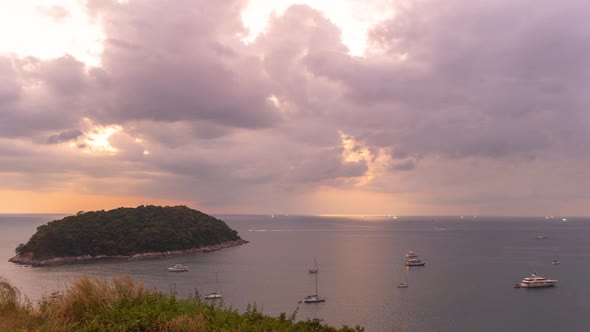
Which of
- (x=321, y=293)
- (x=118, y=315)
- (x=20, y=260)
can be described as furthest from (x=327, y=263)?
(x=118, y=315)

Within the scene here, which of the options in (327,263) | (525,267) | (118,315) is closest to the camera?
(118,315)

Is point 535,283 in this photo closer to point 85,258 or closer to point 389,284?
point 389,284

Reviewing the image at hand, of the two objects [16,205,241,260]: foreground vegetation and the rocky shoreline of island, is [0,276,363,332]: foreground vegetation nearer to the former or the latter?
the rocky shoreline of island

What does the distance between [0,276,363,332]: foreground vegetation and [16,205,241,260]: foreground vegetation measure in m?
147

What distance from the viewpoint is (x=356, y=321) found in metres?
69.2

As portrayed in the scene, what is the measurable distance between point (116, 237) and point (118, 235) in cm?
159

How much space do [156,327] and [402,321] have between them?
2623 inches

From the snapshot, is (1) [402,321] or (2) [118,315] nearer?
(2) [118,315]

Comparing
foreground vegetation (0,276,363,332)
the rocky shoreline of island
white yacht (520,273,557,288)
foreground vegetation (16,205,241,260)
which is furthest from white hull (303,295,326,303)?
foreground vegetation (16,205,241,260)

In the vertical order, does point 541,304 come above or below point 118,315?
below

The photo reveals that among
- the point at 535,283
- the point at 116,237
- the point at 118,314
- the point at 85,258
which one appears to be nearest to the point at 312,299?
the point at 535,283

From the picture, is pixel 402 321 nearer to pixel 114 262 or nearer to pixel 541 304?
pixel 541 304

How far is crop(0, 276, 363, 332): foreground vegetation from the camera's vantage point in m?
10.9

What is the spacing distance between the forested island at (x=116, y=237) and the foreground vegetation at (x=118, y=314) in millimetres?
143359
